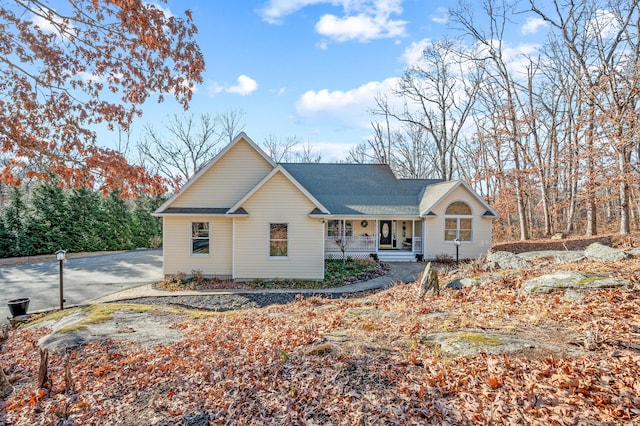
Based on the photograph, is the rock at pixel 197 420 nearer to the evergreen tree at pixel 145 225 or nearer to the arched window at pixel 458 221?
the arched window at pixel 458 221

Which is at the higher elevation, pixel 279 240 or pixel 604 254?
pixel 279 240

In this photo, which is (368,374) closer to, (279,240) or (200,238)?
(279,240)

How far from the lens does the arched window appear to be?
18.4 m

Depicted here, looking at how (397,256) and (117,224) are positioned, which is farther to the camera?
(117,224)

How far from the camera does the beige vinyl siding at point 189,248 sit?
1388 cm

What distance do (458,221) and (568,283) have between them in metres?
12.6

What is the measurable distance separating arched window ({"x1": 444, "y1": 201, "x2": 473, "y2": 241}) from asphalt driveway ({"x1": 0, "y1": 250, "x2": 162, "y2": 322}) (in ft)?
52.0

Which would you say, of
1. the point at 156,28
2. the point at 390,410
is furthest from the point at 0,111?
the point at 390,410

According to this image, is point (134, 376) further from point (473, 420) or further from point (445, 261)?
point (445, 261)

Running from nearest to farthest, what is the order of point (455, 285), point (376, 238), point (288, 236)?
point (455, 285), point (288, 236), point (376, 238)

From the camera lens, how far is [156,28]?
565 cm

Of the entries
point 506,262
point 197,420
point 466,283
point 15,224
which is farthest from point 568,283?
point 15,224

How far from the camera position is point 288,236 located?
1370 centimetres

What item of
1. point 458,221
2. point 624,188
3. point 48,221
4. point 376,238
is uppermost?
point 624,188
